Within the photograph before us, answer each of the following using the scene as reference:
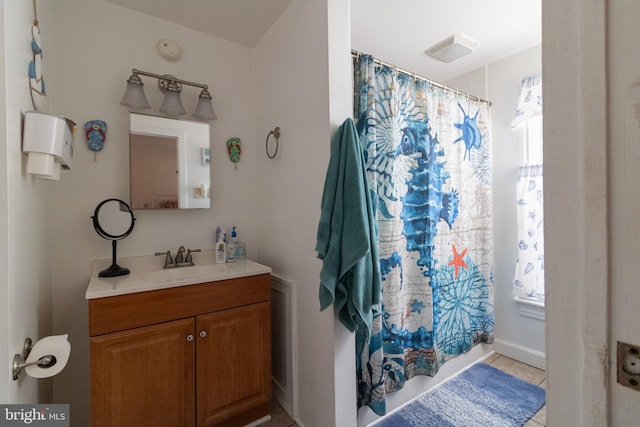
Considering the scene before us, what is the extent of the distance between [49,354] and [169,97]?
144cm

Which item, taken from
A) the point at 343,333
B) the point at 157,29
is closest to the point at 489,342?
the point at 343,333

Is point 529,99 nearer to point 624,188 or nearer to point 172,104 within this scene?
point 624,188

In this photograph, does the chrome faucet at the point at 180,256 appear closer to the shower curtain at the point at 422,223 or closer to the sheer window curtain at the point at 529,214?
A: the shower curtain at the point at 422,223

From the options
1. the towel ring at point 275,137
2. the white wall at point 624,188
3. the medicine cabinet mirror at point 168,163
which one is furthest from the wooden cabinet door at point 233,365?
the white wall at point 624,188

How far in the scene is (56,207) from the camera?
1411mm

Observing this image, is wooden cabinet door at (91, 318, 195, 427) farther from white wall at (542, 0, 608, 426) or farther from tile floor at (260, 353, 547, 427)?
white wall at (542, 0, 608, 426)

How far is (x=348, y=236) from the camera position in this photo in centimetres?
120

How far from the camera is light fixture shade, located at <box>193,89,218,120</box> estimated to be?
1.73 m

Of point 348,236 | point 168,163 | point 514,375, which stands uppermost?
point 168,163

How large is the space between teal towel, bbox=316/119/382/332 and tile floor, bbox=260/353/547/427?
821 millimetres

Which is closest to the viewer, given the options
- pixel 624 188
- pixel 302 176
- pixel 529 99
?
pixel 624 188

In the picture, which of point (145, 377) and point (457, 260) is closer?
point (145, 377)

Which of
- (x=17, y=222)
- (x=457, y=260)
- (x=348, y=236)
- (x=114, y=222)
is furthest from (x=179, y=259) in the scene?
(x=457, y=260)

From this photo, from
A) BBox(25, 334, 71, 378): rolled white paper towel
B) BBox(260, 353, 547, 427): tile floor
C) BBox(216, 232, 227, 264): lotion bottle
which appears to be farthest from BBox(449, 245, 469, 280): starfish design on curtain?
BBox(25, 334, 71, 378): rolled white paper towel
